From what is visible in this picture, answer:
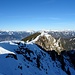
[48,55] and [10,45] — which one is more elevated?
[10,45]

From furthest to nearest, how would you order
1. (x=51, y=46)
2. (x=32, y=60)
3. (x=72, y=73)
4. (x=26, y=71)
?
(x=51, y=46) < (x=72, y=73) < (x=32, y=60) < (x=26, y=71)

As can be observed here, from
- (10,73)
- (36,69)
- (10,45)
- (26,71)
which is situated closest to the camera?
(10,73)

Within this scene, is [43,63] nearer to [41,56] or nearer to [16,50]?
[41,56]

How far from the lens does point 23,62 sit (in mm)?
67875

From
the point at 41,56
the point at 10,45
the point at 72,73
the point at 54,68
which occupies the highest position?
the point at 10,45

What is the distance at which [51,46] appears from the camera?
149625 millimetres

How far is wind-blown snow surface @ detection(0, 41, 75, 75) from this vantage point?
189 feet

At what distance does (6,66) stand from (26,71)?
8.80 meters

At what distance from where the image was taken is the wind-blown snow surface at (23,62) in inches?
2271

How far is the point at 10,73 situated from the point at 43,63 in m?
28.8

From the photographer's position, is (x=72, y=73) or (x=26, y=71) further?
(x=72, y=73)

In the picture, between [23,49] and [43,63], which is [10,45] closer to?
[23,49]

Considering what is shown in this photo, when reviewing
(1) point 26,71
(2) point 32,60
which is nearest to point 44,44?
(2) point 32,60

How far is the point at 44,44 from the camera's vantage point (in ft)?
458
